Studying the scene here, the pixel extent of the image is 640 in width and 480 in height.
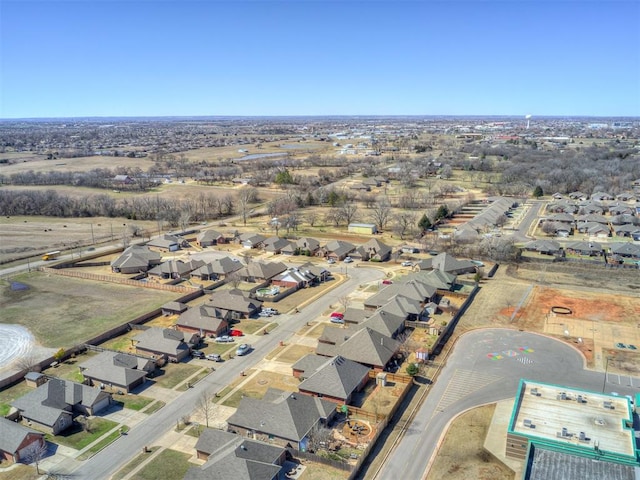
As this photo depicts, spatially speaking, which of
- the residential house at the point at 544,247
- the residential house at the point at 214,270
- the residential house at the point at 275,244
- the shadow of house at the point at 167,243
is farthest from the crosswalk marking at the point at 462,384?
the shadow of house at the point at 167,243

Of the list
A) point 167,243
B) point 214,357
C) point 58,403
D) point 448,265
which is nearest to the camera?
point 58,403

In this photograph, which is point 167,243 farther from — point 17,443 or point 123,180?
point 123,180

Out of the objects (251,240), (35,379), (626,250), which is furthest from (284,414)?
(626,250)

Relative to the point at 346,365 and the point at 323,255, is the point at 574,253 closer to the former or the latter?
the point at 323,255

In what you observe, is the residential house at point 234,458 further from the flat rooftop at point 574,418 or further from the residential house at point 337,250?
the residential house at point 337,250

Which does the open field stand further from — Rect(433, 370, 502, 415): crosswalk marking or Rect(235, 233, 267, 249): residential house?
Rect(433, 370, 502, 415): crosswalk marking

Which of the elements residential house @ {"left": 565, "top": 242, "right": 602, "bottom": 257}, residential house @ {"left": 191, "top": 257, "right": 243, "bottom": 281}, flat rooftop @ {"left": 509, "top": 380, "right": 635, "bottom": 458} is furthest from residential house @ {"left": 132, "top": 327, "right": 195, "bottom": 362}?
residential house @ {"left": 565, "top": 242, "right": 602, "bottom": 257}
